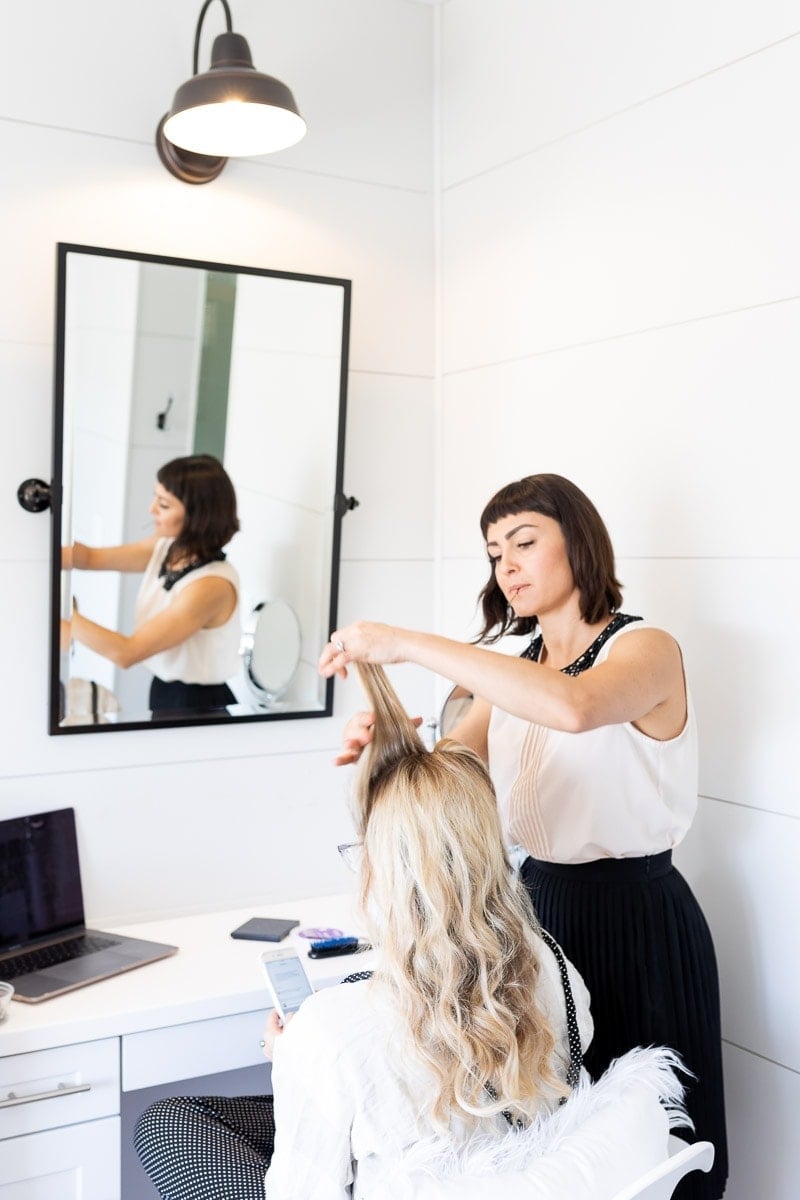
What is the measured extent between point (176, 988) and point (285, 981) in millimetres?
396

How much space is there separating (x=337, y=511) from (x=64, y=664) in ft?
2.11

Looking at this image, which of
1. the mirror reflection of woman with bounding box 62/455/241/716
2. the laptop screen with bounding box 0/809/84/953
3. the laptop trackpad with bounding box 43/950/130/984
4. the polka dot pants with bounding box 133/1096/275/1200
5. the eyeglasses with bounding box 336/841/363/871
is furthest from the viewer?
the mirror reflection of woman with bounding box 62/455/241/716

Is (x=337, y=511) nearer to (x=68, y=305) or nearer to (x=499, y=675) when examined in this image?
(x=68, y=305)

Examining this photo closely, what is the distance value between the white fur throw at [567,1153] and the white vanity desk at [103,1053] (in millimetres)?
609

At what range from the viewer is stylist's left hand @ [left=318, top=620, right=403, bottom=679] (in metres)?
1.49

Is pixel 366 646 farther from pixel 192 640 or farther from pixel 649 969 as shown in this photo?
pixel 192 640

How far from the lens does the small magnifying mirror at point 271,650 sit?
7.66 feet

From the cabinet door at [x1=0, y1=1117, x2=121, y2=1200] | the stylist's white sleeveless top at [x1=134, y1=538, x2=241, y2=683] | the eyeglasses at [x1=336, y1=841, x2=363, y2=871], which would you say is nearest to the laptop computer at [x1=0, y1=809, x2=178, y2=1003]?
the cabinet door at [x1=0, y1=1117, x2=121, y2=1200]

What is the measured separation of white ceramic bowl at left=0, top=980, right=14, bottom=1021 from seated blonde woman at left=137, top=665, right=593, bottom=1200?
0.65 metres

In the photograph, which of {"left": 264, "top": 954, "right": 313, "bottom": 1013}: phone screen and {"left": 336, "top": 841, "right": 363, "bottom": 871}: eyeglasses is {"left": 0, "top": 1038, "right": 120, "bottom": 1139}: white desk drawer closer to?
{"left": 264, "top": 954, "right": 313, "bottom": 1013}: phone screen

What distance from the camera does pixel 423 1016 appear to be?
48.9 inches

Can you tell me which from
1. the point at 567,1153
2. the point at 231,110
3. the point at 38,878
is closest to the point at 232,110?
the point at 231,110

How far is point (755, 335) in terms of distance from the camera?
6.03ft

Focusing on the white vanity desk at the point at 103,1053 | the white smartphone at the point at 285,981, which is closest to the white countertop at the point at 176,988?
the white vanity desk at the point at 103,1053
